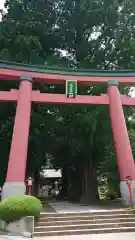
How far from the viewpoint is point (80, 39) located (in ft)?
52.4

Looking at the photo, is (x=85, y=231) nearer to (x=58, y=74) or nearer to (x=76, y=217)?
(x=76, y=217)

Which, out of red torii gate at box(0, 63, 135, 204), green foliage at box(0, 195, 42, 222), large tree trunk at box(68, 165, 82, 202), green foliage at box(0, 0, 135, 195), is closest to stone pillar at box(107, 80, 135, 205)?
red torii gate at box(0, 63, 135, 204)

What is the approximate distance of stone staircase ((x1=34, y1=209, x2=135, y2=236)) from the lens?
6739 mm

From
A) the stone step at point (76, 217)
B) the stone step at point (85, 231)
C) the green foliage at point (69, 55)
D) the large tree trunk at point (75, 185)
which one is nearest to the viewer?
the stone step at point (85, 231)

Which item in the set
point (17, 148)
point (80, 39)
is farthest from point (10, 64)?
point (80, 39)

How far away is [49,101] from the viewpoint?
10664 mm

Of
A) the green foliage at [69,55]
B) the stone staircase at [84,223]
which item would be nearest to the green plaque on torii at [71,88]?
the green foliage at [69,55]

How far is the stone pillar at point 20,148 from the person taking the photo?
8.95m

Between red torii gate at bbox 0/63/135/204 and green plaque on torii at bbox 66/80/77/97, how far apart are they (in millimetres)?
197

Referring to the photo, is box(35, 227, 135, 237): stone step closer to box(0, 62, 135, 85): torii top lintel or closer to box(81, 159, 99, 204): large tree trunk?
box(0, 62, 135, 85): torii top lintel

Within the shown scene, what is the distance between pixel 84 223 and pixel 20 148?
3.77 metres

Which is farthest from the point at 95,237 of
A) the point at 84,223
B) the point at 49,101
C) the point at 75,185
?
the point at 75,185

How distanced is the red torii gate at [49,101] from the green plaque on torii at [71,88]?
0.20 meters

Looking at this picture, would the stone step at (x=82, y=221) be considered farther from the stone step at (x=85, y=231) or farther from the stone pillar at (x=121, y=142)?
the stone pillar at (x=121, y=142)
